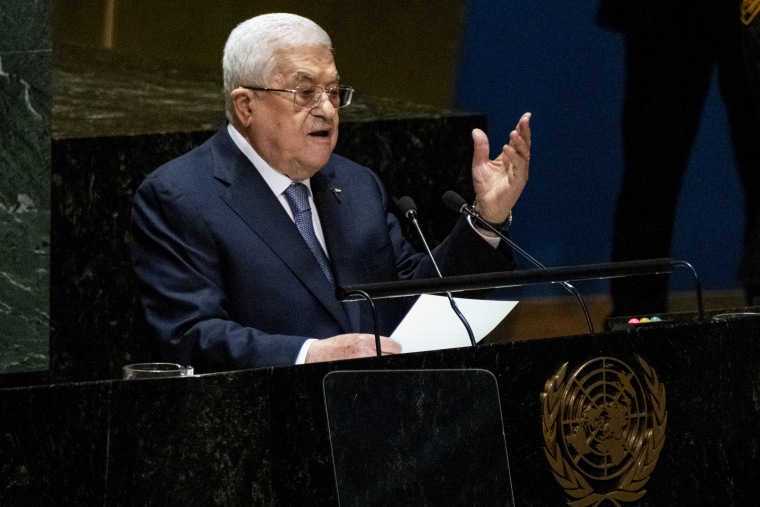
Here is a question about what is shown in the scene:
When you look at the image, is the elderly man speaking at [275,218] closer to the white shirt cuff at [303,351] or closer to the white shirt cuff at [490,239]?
the white shirt cuff at [490,239]

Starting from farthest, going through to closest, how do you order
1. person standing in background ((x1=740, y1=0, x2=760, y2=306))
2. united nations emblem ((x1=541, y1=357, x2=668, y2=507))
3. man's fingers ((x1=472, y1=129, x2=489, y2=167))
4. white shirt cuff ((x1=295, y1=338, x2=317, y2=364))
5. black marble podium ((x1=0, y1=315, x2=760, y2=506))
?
person standing in background ((x1=740, y1=0, x2=760, y2=306)), man's fingers ((x1=472, y1=129, x2=489, y2=167)), white shirt cuff ((x1=295, y1=338, x2=317, y2=364)), united nations emblem ((x1=541, y1=357, x2=668, y2=507)), black marble podium ((x1=0, y1=315, x2=760, y2=506))

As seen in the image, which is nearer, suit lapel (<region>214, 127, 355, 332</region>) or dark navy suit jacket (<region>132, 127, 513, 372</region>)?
dark navy suit jacket (<region>132, 127, 513, 372</region>)

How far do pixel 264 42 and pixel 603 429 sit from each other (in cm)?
122

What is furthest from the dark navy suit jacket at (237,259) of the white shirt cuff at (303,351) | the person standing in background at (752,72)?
the person standing in background at (752,72)

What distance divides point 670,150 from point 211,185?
6.94ft

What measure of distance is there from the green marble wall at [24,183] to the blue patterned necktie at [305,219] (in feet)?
1.73

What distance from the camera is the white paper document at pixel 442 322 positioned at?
269 cm

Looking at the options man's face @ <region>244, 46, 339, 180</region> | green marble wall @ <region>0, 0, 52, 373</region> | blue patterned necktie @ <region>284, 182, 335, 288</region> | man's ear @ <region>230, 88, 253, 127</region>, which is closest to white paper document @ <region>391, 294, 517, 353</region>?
blue patterned necktie @ <region>284, 182, 335, 288</region>

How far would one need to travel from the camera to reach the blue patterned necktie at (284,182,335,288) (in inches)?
124

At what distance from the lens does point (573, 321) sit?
484cm

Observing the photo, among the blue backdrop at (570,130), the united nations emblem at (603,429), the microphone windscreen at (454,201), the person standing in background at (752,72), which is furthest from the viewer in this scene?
the blue backdrop at (570,130)

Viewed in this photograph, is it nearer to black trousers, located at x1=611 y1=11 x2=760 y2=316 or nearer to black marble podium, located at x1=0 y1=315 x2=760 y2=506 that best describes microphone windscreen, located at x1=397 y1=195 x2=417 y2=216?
black marble podium, located at x1=0 y1=315 x2=760 y2=506

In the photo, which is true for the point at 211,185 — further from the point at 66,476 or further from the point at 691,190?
the point at 691,190

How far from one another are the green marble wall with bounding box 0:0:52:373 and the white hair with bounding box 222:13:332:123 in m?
0.40
